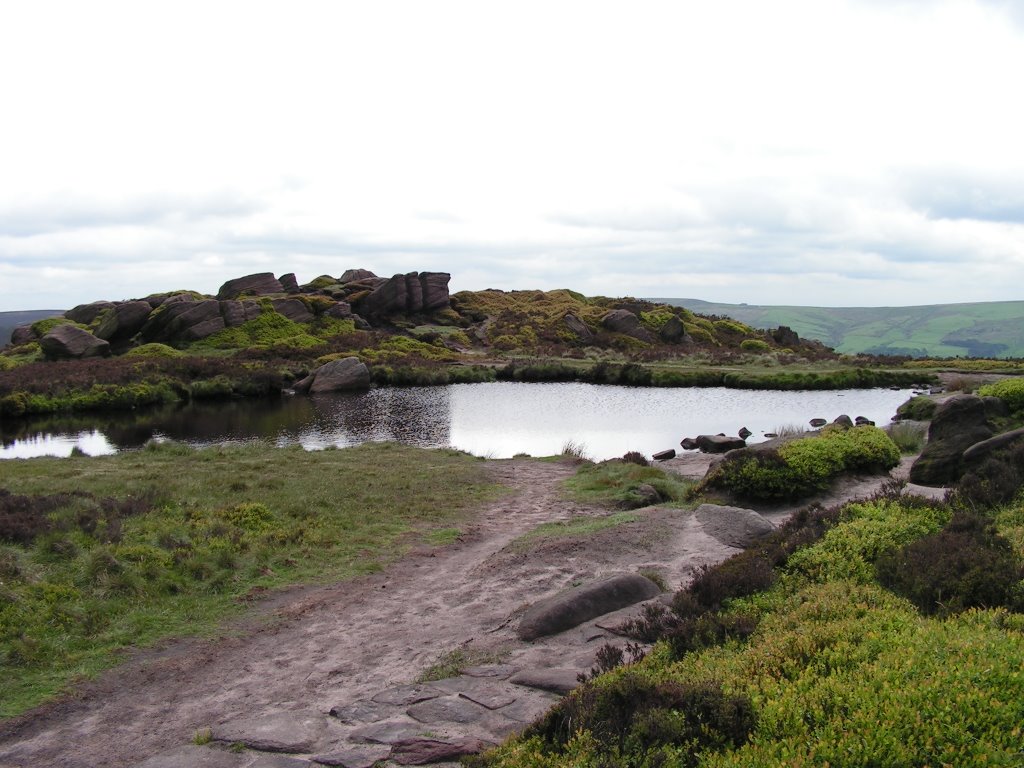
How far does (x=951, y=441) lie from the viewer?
1691 cm

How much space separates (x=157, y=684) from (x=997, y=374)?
5936 cm

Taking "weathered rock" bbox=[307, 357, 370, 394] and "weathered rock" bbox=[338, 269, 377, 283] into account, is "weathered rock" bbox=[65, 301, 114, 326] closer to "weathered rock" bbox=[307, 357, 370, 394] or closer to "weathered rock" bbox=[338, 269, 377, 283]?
"weathered rock" bbox=[338, 269, 377, 283]

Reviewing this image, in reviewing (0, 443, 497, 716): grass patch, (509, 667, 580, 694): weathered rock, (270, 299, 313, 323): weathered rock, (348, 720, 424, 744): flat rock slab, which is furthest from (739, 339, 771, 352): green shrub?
(348, 720, 424, 744): flat rock slab

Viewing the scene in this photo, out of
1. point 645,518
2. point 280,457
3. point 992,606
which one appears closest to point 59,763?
point 992,606

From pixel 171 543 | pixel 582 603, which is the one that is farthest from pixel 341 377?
pixel 582 603

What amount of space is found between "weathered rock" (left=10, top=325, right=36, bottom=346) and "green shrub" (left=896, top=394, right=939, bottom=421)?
3209 inches

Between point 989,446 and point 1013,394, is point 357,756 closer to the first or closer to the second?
point 989,446

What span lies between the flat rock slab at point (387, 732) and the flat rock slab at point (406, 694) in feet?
1.57

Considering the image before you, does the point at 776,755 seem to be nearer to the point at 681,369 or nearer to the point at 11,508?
the point at 11,508

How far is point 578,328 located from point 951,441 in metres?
77.6

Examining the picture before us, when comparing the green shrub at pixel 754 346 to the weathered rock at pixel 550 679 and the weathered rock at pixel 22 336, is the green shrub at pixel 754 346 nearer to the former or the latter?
the weathered rock at pixel 22 336

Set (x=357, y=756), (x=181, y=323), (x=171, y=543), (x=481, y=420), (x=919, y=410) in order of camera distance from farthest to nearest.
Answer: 1. (x=181, y=323)
2. (x=481, y=420)
3. (x=919, y=410)
4. (x=171, y=543)
5. (x=357, y=756)

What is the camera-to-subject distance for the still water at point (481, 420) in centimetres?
3597

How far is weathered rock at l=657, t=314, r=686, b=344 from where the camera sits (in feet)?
306
